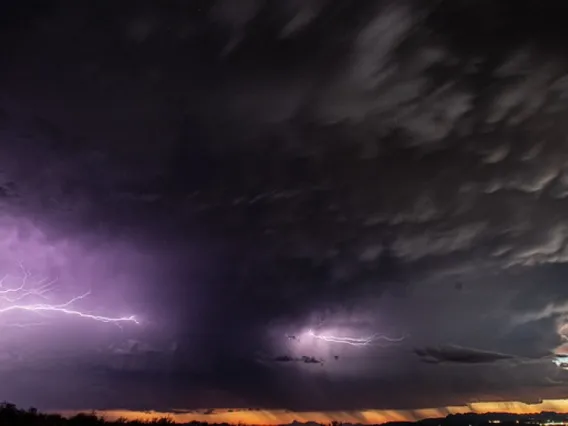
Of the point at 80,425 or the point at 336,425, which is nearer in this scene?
the point at 80,425

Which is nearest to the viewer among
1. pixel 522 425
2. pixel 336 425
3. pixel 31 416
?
pixel 31 416

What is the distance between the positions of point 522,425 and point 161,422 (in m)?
164

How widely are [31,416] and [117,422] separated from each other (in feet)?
22.3

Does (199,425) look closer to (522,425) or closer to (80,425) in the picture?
(80,425)

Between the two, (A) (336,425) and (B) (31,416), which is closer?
(B) (31,416)

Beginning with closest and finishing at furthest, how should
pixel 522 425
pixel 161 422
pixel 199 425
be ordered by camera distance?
pixel 161 422, pixel 199 425, pixel 522 425

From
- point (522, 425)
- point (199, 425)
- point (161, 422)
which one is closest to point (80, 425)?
point (161, 422)

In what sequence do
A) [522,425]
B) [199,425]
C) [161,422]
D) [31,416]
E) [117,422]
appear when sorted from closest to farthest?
[31,416] → [117,422] → [161,422] → [199,425] → [522,425]

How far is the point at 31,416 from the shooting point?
126ft

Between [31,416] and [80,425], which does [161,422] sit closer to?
[80,425]

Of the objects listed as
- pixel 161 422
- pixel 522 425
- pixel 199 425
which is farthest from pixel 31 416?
pixel 522 425

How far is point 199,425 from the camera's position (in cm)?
5331

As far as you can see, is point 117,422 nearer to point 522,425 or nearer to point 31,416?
point 31,416

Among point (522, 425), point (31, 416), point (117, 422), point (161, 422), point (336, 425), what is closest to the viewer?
point (31, 416)
